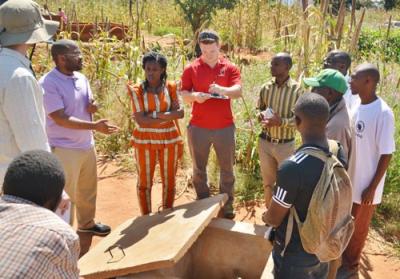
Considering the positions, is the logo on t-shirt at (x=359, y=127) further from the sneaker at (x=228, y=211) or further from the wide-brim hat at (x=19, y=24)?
the wide-brim hat at (x=19, y=24)

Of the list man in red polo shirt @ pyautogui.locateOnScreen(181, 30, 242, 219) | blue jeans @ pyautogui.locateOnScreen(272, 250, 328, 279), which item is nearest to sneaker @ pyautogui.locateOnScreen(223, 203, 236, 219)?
man in red polo shirt @ pyautogui.locateOnScreen(181, 30, 242, 219)

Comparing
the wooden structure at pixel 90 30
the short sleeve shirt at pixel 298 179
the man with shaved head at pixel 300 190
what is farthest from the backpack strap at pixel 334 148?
the wooden structure at pixel 90 30

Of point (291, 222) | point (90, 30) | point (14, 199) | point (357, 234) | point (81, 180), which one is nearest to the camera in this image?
point (14, 199)

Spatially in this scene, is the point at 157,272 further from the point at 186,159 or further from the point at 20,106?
the point at 186,159

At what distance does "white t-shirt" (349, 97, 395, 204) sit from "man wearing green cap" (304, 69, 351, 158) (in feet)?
0.38

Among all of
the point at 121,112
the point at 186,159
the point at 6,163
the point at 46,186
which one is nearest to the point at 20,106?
the point at 6,163

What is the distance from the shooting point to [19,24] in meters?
2.23

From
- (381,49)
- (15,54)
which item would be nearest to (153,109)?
(15,54)

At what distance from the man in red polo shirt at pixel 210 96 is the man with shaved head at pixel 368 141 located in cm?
102

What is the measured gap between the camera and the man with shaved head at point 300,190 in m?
1.92

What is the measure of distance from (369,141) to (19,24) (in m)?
2.18

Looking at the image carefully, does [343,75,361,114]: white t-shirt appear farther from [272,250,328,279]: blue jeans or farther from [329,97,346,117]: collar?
[272,250,328,279]: blue jeans

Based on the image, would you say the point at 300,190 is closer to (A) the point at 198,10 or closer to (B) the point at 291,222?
(B) the point at 291,222

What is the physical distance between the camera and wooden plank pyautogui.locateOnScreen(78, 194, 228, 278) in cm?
246
